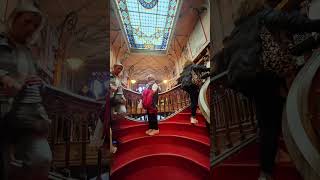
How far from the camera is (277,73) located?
1.68ft

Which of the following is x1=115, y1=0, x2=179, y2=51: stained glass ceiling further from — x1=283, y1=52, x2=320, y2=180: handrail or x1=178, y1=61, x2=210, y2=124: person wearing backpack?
x1=283, y1=52, x2=320, y2=180: handrail

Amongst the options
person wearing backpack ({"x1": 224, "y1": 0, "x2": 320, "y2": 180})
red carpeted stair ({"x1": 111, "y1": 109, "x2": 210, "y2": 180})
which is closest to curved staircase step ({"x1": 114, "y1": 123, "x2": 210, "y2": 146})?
red carpeted stair ({"x1": 111, "y1": 109, "x2": 210, "y2": 180})

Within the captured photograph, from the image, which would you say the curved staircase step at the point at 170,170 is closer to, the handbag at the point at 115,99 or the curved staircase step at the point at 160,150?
the curved staircase step at the point at 160,150

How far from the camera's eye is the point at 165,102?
0.73 m

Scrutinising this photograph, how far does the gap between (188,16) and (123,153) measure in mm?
500

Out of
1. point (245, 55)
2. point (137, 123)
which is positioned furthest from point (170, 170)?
point (245, 55)

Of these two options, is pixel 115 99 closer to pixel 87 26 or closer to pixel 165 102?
pixel 165 102

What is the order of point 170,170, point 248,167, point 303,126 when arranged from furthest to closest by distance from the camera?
point 170,170, point 248,167, point 303,126

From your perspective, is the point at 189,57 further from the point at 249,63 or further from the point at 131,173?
the point at 131,173

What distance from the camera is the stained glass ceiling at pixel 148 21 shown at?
0.67 meters

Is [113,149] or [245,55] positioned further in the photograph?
[113,149]

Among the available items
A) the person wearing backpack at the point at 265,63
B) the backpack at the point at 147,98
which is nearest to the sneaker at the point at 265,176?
the person wearing backpack at the point at 265,63

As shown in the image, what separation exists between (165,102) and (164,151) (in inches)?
6.2

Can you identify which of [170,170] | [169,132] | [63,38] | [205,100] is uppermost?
[63,38]
